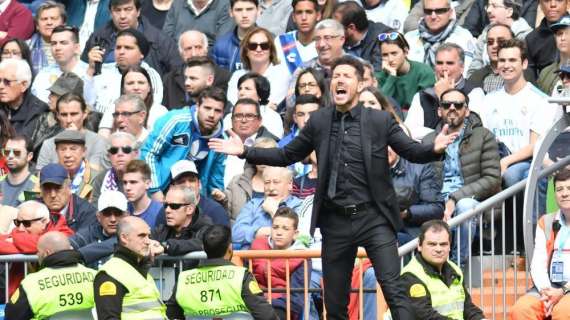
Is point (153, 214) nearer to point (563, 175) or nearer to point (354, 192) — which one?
point (354, 192)

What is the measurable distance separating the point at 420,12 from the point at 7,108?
4528 mm

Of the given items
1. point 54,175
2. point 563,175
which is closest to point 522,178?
point 563,175

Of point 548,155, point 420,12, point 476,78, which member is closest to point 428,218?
point 548,155

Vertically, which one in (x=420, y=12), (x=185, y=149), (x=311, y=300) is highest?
(x=420, y=12)

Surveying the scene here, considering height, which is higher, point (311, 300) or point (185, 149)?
point (185, 149)

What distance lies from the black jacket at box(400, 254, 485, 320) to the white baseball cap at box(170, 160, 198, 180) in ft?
9.80

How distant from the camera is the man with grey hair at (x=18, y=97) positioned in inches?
773

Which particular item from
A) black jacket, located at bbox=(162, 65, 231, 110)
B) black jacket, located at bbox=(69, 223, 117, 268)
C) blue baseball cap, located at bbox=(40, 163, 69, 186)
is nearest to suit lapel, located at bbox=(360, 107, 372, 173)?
black jacket, located at bbox=(69, 223, 117, 268)

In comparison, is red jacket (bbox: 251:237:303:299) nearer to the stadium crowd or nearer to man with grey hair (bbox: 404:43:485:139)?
the stadium crowd

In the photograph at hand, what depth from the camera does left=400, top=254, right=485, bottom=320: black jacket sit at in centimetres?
1442

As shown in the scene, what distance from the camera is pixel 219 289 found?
14.3 metres

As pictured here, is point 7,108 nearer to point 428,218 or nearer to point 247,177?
point 247,177

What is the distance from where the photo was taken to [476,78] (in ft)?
60.0

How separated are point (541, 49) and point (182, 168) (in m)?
3.94
